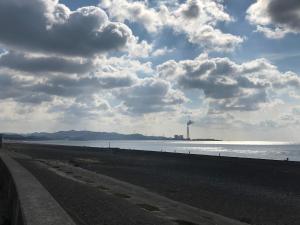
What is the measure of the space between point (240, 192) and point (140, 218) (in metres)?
18.2

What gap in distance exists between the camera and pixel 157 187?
32.1 metres

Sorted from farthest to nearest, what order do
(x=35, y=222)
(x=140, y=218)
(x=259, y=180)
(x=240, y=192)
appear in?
(x=259, y=180) < (x=240, y=192) < (x=140, y=218) < (x=35, y=222)

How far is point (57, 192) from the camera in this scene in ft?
68.2

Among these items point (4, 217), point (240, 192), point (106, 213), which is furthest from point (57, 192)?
point (240, 192)

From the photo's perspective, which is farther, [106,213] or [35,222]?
[106,213]

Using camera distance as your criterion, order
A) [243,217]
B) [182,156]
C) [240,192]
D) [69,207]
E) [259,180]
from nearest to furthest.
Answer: [69,207] → [243,217] → [240,192] → [259,180] → [182,156]

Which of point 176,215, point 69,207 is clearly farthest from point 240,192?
point 69,207

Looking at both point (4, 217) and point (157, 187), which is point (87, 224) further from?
point (157, 187)

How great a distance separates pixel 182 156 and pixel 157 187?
59769 mm

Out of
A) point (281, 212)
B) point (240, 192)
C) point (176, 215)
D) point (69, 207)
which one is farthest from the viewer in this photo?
point (240, 192)

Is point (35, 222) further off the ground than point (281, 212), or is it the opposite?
point (35, 222)

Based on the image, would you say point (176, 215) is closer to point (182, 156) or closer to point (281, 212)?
point (281, 212)

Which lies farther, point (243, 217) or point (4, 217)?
point (243, 217)

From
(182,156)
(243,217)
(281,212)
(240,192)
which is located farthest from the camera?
(182,156)
